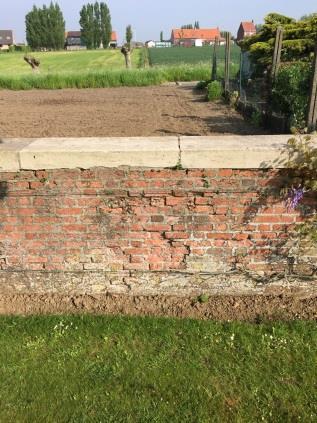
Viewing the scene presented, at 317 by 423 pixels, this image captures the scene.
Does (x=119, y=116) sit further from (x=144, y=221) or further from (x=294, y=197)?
(x=294, y=197)

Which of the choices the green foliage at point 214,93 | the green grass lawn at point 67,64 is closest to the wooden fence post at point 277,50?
the green foliage at point 214,93

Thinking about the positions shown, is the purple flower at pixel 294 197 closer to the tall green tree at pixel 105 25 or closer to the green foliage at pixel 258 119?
the green foliage at pixel 258 119

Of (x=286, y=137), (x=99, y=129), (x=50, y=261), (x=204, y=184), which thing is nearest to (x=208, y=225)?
(x=204, y=184)

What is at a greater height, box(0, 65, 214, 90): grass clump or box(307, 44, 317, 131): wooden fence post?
box(307, 44, 317, 131): wooden fence post

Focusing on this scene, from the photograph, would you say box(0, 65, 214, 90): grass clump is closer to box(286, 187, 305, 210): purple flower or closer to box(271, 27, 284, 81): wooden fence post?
box(271, 27, 284, 81): wooden fence post

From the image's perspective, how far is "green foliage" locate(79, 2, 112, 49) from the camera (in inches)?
3999

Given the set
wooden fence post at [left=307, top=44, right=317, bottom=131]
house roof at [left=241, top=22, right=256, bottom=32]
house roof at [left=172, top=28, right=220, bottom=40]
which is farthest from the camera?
house roof at [left=172, top=28, right=220, bottom=40]

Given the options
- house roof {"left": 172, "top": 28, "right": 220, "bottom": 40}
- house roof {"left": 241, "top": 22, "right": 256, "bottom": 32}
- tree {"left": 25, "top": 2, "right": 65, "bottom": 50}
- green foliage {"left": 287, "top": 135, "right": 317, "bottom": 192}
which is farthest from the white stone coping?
house roof {"left": 172, "top": 28, "right": 220, "bottom": 40}

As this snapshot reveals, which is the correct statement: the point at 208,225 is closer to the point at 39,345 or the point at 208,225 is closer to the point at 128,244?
the point at 128,244

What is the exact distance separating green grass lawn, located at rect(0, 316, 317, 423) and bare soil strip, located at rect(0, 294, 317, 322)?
14 centimetres

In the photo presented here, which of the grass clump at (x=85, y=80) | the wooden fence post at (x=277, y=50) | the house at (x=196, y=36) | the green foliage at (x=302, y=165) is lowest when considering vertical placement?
the grass clump at (x=85, y=80)

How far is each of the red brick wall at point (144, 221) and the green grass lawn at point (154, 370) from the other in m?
0.52

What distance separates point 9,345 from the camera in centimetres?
311

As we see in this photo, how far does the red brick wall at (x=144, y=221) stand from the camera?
129 inches
